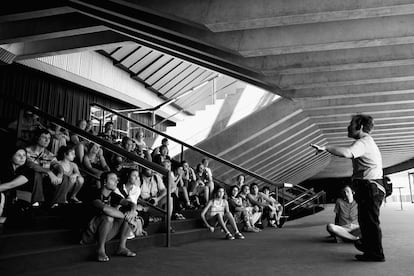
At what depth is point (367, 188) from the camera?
3.24 meters

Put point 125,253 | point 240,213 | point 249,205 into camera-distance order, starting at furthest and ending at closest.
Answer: point 249,205
point 240,213
point 125,253

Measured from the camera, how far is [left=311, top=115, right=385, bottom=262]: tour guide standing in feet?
10.4

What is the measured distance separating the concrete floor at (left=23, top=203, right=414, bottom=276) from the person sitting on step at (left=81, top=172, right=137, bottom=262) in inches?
7.4

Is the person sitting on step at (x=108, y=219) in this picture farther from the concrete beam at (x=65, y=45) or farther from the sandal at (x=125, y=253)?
the concrete beam at (x=65, y=45)

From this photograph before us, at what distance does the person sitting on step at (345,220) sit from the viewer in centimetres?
454

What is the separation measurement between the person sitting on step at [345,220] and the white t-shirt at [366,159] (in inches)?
55.6

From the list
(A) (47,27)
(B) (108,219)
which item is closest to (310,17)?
(B) (108,219)

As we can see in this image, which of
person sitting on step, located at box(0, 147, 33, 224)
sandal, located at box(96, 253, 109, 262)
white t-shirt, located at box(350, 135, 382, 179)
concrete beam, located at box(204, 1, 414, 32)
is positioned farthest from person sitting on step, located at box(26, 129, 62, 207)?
white t-shirt, located at box(350, 135, 382, 179)

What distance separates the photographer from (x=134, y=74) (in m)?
14.4

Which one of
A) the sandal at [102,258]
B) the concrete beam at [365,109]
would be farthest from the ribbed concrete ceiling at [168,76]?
the sandal at [102,258]

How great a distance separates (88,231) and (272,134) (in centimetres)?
880

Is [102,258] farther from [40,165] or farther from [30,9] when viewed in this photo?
[30,9]

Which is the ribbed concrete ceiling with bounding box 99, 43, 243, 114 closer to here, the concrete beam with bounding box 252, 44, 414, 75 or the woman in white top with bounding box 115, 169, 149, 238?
the concrete beam with bounding box 252, 44, 414, 75

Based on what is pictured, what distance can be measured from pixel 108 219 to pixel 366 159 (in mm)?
2653
